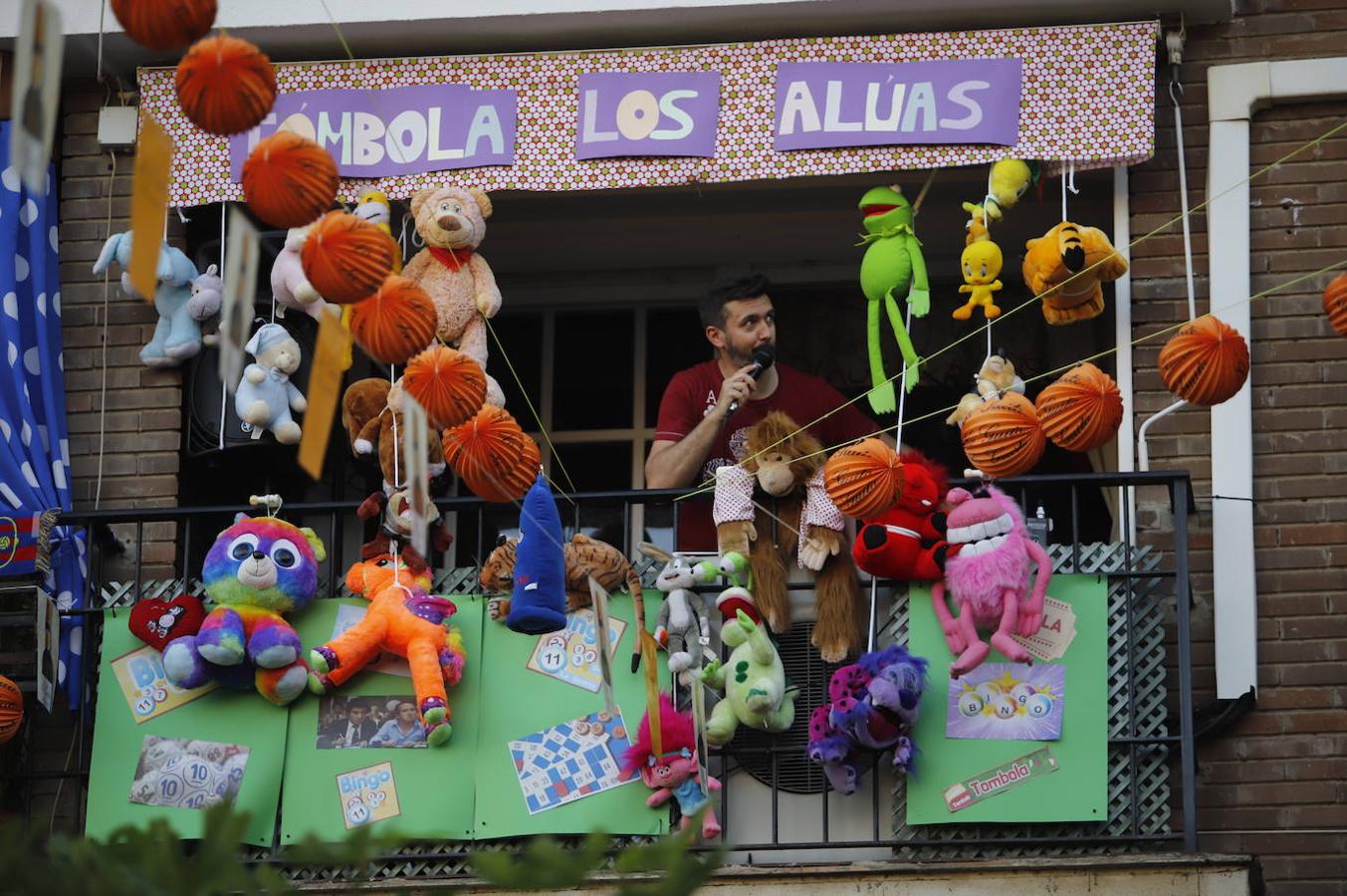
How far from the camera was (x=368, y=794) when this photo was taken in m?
7.96

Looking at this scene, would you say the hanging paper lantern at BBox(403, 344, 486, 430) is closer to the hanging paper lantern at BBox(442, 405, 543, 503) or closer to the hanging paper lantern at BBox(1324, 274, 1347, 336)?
the hanging paper lantern at BBox(442, 405, 543, 503)

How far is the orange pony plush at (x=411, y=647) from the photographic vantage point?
7.88m

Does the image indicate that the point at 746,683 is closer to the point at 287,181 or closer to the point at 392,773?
the point at 392,773

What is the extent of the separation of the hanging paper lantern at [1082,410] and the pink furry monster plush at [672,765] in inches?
64.3

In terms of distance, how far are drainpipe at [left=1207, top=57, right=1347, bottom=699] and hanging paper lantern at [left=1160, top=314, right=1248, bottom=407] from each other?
121cm

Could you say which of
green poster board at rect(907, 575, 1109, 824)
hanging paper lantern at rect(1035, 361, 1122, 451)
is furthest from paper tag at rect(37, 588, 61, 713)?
hanging paper lantern at rect(1035, 361, 1122, 451)

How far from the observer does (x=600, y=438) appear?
10398 millimetres

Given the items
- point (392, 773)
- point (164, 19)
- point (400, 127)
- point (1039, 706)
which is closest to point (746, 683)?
point (1039, 706)

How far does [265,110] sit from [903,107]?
10.3 feet

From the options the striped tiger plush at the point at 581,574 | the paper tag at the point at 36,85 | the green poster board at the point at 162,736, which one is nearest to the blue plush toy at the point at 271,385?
the green poster board at the point at 162,736

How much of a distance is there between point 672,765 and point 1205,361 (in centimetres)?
226

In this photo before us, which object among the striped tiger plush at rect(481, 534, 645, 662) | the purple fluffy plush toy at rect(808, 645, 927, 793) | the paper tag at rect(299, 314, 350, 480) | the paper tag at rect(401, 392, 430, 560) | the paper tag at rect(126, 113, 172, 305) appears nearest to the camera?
the paper tag at rect(126, 113, 172, 305)

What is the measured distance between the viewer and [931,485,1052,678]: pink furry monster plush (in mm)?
7707

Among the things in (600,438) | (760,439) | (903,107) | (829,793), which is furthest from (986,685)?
(600,438)
